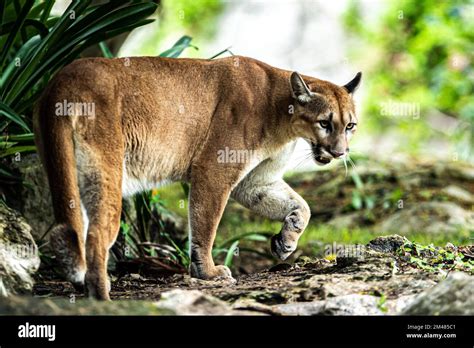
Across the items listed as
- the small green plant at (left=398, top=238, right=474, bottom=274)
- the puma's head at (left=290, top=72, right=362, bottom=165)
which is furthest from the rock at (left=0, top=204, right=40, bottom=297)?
the small green plant at (left=398, top=238, right=474, bottom=274)

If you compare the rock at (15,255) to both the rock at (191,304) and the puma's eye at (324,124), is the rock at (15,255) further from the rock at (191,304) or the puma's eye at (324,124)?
the puma's eye at (324,124)

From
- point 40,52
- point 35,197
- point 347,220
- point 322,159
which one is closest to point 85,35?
point 40,52

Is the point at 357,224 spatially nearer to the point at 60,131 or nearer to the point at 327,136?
the point at 327,136

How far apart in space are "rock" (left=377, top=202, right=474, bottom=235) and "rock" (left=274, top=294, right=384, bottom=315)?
16.9ft

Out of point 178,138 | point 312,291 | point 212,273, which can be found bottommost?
point 312,291

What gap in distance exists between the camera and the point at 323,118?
23.1 ft

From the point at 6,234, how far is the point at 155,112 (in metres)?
1.63

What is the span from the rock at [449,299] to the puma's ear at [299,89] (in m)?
2.67

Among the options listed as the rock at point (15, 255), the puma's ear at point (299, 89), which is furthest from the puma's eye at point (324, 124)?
the rock at point (15, 255)

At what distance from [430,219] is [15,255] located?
634 centimetres

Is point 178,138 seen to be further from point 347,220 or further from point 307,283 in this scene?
point 347,220

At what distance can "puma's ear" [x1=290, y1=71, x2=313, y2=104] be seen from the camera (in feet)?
23.4

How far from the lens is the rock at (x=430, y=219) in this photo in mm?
10352

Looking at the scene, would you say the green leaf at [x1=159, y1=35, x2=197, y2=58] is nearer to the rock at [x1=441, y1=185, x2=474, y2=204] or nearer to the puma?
the puma
